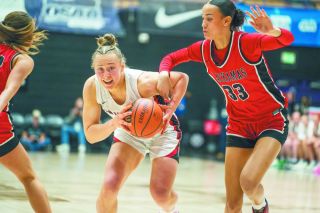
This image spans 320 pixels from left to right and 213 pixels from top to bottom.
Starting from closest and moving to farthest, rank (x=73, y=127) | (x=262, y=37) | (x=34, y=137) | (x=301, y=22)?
(x=262, y=37) → (x=301, y=22) → (x=34, y=137) → (x=73, y=127)

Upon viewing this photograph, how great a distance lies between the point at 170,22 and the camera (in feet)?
47.5

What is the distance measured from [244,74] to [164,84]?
63 centimetres

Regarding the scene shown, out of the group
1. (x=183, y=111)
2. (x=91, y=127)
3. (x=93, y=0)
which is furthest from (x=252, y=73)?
(x=183, y=111)

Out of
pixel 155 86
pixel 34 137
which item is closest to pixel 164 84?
pixel 155 86

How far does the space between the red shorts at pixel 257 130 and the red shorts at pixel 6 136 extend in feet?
5.62

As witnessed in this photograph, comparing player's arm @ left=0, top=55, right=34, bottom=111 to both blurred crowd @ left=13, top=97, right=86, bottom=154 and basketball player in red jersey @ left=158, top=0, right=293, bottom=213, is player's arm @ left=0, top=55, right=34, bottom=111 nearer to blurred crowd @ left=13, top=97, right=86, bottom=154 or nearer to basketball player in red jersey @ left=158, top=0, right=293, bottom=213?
basketball player in red jersey @ left=158, top=0, right=293, bottom=213

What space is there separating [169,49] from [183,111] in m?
1.84

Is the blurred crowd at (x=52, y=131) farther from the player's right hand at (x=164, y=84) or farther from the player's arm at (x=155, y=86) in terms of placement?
the player's right hand at (x=164, y=84)

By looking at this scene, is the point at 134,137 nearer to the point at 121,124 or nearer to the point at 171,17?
the point at 121,124

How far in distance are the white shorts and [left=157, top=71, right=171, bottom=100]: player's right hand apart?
0.40m

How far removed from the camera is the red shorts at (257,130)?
4922 millimetres

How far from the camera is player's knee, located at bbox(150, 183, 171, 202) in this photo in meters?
4.95

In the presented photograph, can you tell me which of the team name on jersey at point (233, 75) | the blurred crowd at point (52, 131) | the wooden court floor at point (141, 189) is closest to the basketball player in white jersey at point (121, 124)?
the team name on jersey at point (233, 75)

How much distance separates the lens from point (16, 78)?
437 cm
